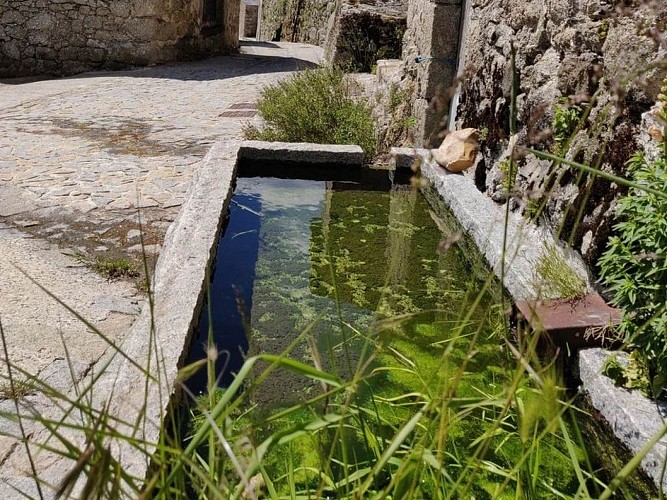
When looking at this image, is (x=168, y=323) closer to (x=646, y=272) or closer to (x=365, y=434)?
(x=365, y=434)

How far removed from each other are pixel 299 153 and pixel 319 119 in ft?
2.20

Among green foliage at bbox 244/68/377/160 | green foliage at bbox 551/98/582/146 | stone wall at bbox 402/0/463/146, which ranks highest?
stone wall at bbox 402/0/463/146

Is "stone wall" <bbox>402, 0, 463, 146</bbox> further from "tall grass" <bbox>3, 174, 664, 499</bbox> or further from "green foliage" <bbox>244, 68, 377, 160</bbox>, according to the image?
"tall grass" <bbox>3, 174, 664, 499</bbox>

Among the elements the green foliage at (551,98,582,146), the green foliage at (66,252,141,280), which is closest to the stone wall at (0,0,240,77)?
the green foliage at (66,252,141,280)

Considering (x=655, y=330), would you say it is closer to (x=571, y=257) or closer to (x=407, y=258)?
(x=571, y=257)

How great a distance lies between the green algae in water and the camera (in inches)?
56.9

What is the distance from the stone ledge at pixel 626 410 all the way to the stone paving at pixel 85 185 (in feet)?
4.95

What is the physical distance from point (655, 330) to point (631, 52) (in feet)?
4.62

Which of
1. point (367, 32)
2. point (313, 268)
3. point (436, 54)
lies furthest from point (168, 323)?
point (367, 32)

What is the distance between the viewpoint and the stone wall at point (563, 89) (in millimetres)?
2674

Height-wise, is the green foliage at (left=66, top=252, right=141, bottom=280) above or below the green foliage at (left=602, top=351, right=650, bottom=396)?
below

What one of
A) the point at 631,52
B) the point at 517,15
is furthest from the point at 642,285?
the point at 517,15

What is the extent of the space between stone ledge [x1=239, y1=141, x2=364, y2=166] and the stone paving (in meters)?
0.49

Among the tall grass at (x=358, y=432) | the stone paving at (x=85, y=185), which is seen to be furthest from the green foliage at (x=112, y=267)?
the tall grass at (x=358, y=432)
